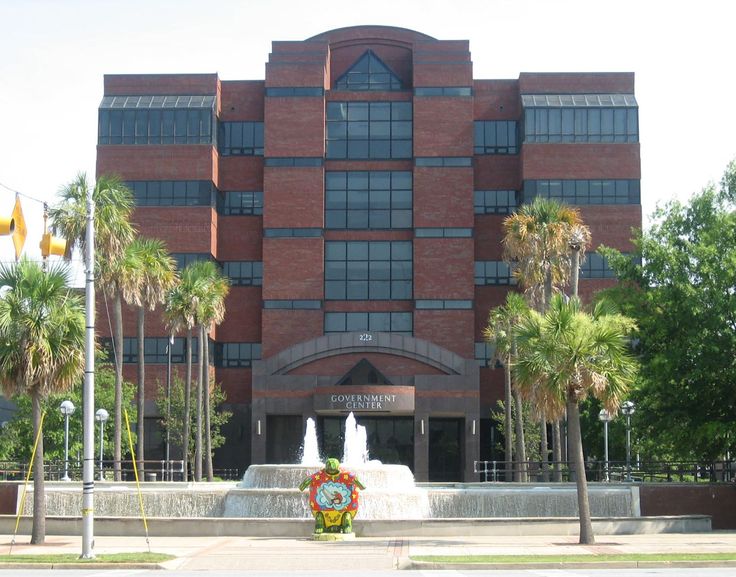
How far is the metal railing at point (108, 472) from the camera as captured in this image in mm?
48250

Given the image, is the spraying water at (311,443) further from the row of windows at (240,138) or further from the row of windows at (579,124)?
the row of windows at (579,124)

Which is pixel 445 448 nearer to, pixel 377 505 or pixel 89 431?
pixel 377 505

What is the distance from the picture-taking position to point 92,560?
85.5 feet

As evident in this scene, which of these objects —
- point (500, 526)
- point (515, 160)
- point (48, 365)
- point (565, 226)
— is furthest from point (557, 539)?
point (515, 160)

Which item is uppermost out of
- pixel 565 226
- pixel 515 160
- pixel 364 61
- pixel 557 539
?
pixel 364 61

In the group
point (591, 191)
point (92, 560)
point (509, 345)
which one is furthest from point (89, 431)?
point (591, 191)

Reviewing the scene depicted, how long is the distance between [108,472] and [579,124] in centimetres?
3770

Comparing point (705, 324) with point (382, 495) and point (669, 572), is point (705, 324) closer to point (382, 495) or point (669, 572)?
point (382, 495)

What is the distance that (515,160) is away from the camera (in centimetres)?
7919

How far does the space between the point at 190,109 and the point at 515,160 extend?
22148 millimetres

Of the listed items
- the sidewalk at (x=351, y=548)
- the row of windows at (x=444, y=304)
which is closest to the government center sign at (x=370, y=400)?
Result: the row of windows at (x=444, y=304)

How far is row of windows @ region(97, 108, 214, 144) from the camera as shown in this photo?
253 feet

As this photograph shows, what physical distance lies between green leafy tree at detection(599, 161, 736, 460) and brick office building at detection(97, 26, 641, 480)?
3106cm

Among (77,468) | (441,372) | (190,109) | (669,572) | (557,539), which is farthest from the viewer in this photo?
(190,109)
